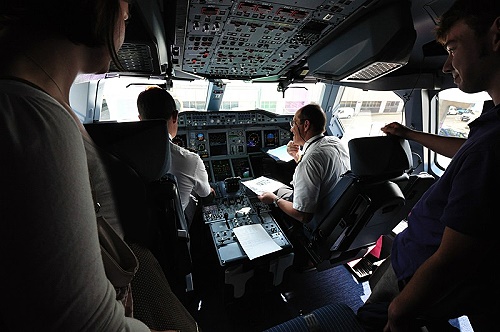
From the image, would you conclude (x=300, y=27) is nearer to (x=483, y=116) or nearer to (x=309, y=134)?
(x=309, y=134)

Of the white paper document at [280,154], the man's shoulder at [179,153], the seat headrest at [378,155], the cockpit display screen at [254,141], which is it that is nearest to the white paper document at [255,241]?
the man's shoulder at [179,153]

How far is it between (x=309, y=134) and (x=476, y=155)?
4.53 feet

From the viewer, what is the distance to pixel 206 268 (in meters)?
2.36

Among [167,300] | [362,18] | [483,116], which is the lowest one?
[167,300]

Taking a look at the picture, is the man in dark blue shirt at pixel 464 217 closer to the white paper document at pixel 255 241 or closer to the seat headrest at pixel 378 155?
the seat headrest at pixel 378 155

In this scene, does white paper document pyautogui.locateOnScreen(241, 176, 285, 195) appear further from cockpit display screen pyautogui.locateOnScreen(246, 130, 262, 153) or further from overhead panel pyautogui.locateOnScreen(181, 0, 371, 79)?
overhead panel pyautogui.locateOnScreen(181, 0, 371, 79)

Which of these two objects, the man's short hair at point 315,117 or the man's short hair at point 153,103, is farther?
the man's short hair at point 315,117

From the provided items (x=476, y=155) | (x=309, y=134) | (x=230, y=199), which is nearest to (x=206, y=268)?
(x=230, y=199)

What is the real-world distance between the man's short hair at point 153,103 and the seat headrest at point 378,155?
1305 mm

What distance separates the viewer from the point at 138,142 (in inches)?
34.2

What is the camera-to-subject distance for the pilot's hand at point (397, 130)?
1.34 meters

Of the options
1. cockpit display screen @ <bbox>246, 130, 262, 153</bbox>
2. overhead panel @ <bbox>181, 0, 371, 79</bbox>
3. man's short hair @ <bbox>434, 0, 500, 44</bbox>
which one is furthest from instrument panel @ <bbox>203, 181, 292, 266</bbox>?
man's short hair @ <bbox>434, 0, 500, 44</bbox>

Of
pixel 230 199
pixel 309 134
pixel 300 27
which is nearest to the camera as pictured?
pixel 300 27

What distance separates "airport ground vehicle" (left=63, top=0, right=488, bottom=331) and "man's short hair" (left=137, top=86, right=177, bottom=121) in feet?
0.76
